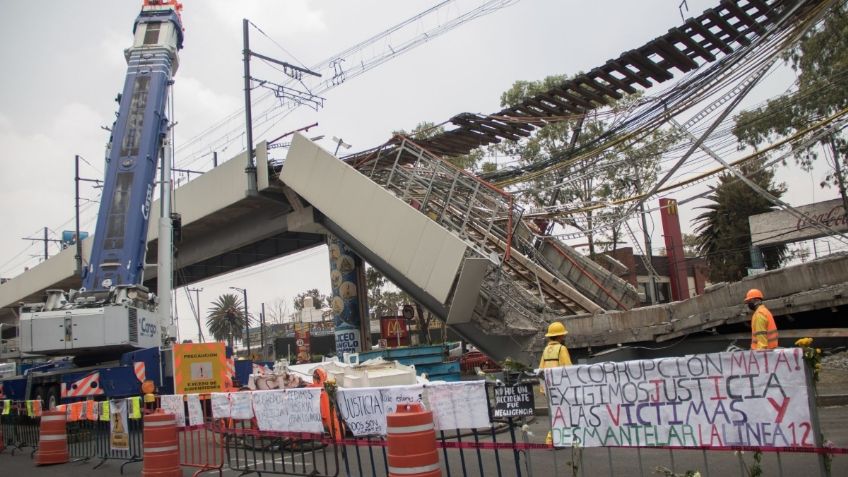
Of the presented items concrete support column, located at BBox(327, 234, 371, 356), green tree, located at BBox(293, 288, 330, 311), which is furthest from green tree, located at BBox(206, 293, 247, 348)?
concrete support column, located at BBox(327, 234, 371, 356)

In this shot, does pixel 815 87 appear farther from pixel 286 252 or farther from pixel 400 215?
pixel 286 252

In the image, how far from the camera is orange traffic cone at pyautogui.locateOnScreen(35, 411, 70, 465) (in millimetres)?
12633

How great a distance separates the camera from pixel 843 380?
12.7 m

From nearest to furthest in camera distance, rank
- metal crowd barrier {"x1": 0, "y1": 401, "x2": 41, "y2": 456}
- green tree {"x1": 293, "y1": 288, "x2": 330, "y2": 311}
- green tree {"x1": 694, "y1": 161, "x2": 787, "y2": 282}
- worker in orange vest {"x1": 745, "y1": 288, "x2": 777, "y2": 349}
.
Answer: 1. worker in orange vest {"x1": 745, "y1": 288, "x2": 777, "y2": 349}
2. metal crowd barrier {"x1": 0, "y1": 401, "x2": 41, "y2": 456}
3. green tree {"x1": 694, "y1": 161, "x2": 787, "y2": 282}
4. green tree {"x1": 293, "y1": 288, "x2": 330, "y2": 311}

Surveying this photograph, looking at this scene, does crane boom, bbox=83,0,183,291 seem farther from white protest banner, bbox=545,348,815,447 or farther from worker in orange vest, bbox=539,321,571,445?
white protest banner, bbox=545,348,815,447

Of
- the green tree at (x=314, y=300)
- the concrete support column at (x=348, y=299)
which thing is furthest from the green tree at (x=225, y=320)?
the concrete support column at (x=348, y=299)

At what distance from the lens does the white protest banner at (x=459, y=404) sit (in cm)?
680

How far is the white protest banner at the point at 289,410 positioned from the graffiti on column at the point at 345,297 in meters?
21.2

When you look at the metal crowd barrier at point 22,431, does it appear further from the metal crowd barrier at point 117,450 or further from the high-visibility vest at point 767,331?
the high-visibility vest at point 767,331

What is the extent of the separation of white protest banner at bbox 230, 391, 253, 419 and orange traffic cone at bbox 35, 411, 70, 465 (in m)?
4.78

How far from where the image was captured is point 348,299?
1236 inches

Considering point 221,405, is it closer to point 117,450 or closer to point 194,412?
point 194,412

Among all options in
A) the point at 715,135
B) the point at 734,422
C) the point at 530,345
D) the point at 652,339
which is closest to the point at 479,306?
the point at 530,345

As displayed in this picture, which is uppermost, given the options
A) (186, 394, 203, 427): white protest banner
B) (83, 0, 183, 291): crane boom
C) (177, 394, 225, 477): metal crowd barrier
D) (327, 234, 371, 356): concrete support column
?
(83, 0, 183, 291): crane boom
